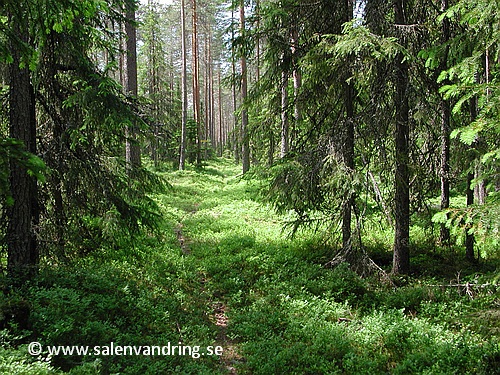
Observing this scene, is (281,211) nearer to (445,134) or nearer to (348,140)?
(348,140)

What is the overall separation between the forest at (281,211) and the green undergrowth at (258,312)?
4 cm

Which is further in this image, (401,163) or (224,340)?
(401,163)

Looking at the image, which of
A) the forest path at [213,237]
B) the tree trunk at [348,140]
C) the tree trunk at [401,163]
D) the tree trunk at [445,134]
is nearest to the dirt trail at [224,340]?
the forest path at [213,237]

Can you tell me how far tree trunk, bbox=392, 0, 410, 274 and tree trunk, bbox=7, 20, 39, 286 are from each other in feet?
23.0

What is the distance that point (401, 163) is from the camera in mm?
7500

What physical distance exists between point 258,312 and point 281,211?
8.92ft

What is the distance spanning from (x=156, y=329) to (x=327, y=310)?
311 cm

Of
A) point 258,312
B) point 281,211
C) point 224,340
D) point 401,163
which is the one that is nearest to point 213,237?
point 281,211

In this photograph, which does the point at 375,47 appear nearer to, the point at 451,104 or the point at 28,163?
the point at 451,104

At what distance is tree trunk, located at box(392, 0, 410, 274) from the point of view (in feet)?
25.0

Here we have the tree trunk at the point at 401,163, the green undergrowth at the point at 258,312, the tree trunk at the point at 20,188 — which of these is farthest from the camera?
the tree trunk at the point at 401,163

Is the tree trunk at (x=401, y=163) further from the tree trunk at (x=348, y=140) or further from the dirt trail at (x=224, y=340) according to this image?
the dirt trail at (x=224, y=340)

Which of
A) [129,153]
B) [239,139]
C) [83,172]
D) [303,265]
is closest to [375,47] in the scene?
[239,139]

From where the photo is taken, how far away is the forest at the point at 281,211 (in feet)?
15.3
